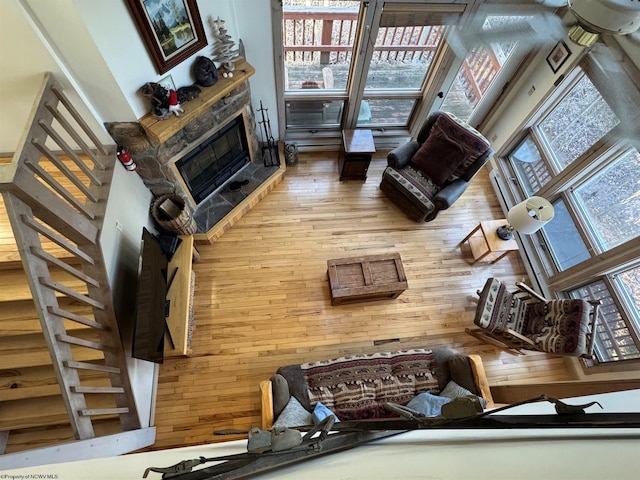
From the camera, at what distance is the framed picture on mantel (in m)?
2.32

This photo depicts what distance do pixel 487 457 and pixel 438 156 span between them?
12.0 feet

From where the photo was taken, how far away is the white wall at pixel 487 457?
0.62 metres

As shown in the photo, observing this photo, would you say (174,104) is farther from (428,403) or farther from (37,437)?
(428,403)

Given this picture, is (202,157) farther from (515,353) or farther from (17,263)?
(515,353)

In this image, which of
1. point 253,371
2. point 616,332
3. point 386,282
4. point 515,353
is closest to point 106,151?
point 253,371

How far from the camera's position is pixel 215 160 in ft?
12.3

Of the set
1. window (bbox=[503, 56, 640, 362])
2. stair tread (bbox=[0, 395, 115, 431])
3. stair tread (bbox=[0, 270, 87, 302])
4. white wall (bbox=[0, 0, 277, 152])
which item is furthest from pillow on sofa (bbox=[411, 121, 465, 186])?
stair tread (bbox=[0, 395, 115, 431])

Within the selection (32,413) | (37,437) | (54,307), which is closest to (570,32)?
(54,307)

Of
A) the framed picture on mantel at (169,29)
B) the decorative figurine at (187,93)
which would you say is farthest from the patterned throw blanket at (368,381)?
the framed picture on mantel at (169,29)

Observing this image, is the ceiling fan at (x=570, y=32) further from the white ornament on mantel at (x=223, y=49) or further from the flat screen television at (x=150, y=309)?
the flat screen television at (x=150, y=309)

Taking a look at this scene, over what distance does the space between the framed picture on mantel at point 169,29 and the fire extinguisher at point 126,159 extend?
74 centimetres

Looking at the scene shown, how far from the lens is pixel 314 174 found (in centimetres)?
444

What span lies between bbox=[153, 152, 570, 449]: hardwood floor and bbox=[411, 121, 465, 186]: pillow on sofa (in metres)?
0.57

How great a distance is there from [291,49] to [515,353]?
3907 mm
